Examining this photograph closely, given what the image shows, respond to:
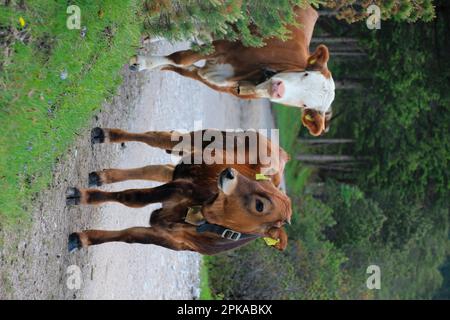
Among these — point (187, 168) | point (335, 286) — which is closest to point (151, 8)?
point (187, 168)

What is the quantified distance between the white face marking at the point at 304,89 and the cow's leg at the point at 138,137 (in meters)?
1.24

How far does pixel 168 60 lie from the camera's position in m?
8.23

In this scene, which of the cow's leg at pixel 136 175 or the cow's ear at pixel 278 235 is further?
the cow's leg at pixel 136 175

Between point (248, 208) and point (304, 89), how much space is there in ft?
6.90

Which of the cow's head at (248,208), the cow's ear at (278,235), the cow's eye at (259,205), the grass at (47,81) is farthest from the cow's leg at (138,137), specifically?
the cow's ear at (278,235)

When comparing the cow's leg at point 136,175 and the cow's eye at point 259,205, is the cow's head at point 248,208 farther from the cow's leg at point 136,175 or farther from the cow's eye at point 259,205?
the cow's leg at point 136,175

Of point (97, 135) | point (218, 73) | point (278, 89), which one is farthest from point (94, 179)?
point (278, 89)

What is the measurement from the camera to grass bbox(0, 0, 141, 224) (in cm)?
434

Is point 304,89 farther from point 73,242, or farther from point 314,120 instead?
point 73,242

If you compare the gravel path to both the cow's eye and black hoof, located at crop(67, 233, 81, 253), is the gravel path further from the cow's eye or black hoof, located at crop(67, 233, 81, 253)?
the cow's eye

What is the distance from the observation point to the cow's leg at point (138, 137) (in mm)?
7344

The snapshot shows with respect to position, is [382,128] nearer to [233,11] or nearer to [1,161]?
[233,11]

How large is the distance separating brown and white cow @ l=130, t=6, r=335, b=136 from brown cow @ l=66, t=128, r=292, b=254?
2.07ft

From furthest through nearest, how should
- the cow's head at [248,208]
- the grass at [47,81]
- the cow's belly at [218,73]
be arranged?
1. the cow's belly at [218,73]
2. the cow's head at [248,208]
3. the grass at [47,81]
